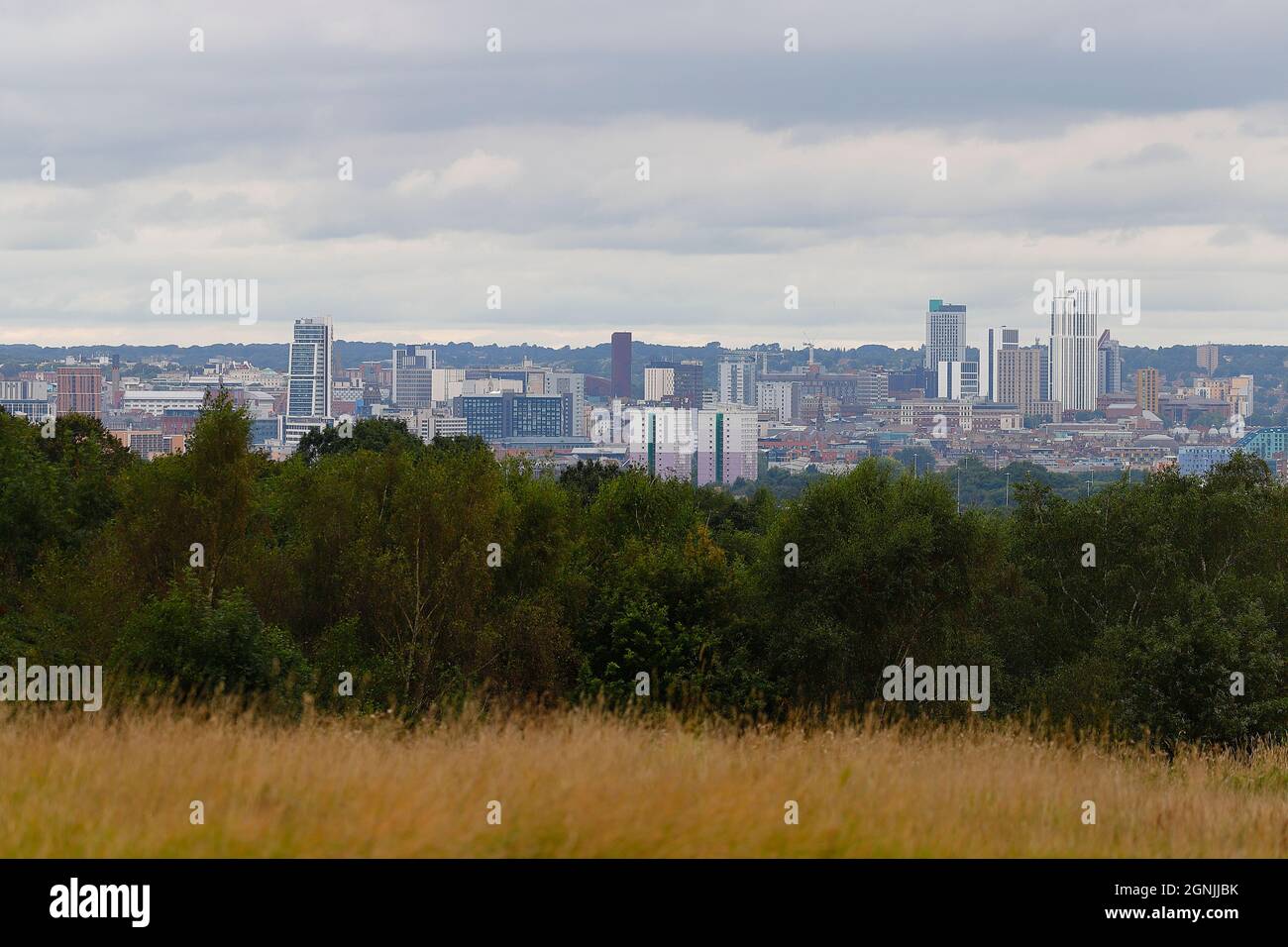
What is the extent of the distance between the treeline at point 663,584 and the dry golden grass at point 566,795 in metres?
12.1

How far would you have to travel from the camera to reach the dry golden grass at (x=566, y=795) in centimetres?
749

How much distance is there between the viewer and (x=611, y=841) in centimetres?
750

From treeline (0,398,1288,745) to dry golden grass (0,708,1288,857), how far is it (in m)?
12.1

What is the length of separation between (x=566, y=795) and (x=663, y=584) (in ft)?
83.1

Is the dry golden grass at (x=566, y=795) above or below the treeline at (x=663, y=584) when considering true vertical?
above

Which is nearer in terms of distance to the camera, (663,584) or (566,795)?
(566,795)

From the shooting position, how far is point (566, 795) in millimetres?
8203

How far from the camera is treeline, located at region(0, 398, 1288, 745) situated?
27.9m

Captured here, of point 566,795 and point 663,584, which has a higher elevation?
point 566,795

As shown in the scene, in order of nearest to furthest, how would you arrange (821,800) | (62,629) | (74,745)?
1. (821,800)
2. (74,745)
3. (62,629)

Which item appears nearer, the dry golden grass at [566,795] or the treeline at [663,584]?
the dry golden grass at [566,795]
